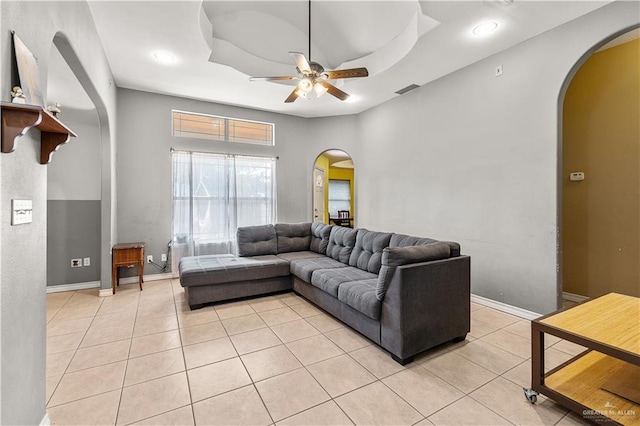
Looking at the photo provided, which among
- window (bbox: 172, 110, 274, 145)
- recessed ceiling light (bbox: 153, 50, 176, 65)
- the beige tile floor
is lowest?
the beige tile floor

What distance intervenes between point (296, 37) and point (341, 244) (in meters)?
2.90

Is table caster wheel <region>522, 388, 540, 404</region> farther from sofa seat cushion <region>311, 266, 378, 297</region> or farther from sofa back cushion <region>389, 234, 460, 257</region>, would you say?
sofa seat cushion <region>311, 266, 378, 297</region>

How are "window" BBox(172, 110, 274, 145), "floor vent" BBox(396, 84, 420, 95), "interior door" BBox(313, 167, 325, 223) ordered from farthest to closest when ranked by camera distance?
"interior door" BBox(313, 167, 325, 223) → "window" BBox(172, 110, 274, 145) → "floor vent" BBox(396, 84, 420, 95)

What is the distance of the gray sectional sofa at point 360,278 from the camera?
2.27 meters

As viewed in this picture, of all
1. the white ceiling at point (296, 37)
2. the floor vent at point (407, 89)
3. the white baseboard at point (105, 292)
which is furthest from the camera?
the floor vent at point (407, 89)

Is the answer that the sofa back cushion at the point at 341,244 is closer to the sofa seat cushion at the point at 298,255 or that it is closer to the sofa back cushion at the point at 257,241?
the sofa seat cushion at the point at 298,255

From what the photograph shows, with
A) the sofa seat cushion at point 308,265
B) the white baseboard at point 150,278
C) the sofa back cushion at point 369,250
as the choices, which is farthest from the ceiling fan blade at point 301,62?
the white baseboard at point 150,278

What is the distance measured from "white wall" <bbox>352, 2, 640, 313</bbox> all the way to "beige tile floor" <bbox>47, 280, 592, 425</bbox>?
27.9 inches

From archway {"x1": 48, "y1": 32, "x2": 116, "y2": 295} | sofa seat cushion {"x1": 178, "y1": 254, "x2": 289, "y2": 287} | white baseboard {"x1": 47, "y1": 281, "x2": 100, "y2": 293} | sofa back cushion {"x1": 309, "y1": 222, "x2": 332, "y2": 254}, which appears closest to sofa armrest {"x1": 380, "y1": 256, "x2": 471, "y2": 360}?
sofa seat cushion {"x1": 178, "y1": 254, "x2": 289, "y2": 287}

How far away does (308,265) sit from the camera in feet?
12.1

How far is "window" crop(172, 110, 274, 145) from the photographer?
195 inches

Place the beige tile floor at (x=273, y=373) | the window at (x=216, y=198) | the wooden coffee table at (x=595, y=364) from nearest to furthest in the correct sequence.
Result: the wooden coffee table at (x=595, y=364), the beige tile floor at (x=273, y=373), the window at (x=216, y=198)

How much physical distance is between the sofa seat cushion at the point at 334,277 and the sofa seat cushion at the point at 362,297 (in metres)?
0.12

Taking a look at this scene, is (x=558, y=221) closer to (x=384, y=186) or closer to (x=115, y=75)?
(x=384, y=186)
